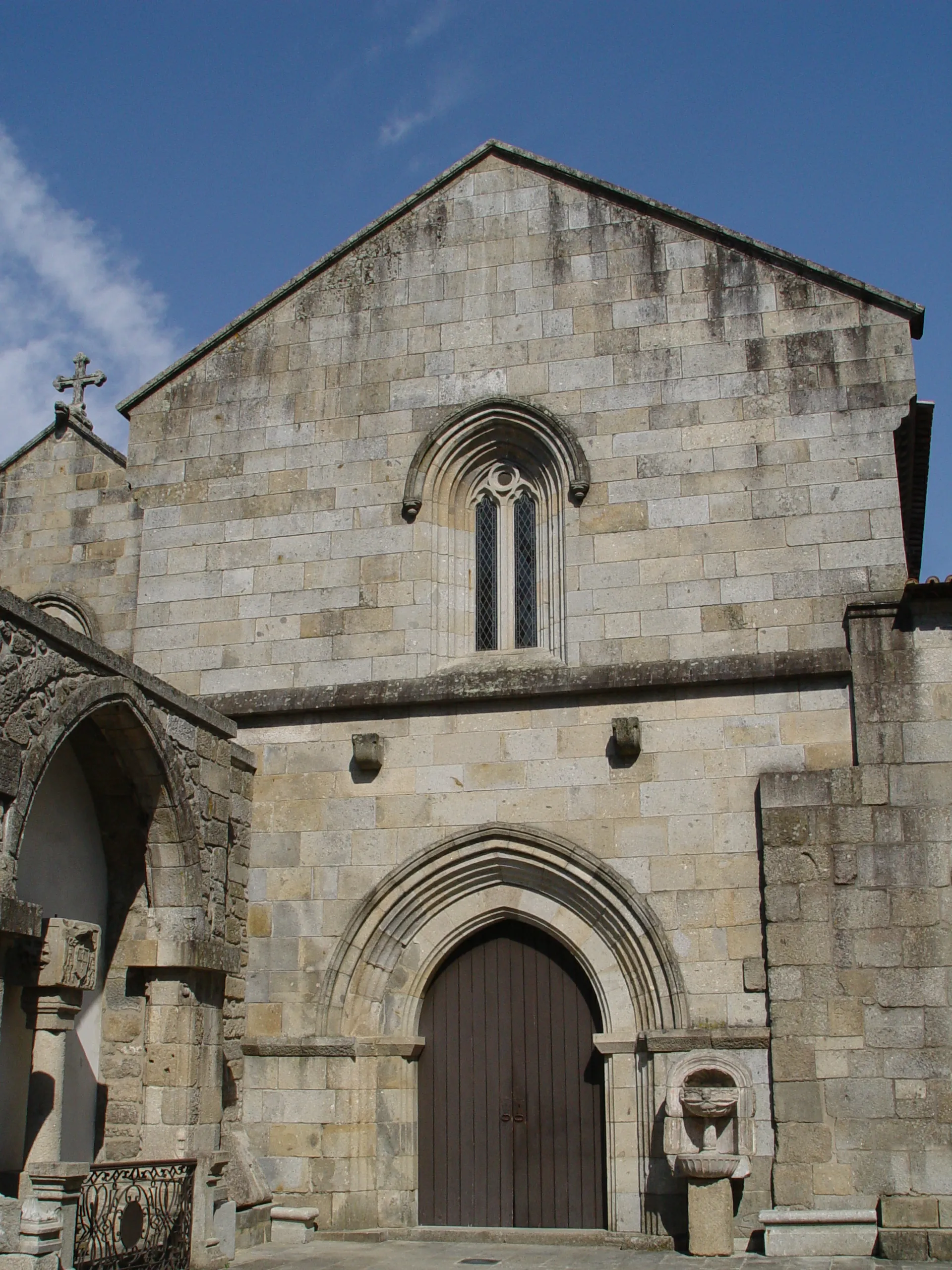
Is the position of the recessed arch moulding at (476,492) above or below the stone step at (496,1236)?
above

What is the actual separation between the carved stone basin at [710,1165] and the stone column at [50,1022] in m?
3.84

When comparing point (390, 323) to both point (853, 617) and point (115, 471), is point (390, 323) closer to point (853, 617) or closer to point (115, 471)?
point (115, 471)

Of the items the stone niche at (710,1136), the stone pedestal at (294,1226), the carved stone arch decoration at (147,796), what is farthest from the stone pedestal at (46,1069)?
the stone niche at (710,1136)

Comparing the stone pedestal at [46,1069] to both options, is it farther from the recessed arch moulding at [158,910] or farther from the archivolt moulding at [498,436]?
the archivolt moulding at [498,436]

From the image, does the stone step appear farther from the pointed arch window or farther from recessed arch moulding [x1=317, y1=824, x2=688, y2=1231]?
the pointed arch window

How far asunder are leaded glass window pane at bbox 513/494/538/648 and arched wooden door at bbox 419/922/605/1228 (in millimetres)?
2249

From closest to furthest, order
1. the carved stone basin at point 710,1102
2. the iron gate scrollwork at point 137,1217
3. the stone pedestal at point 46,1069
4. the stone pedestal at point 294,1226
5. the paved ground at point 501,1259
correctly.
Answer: the iron gate scrollwork at point 137,1217 → the stone pedestal at point 46,1069 → the paved ground at point 501,1259 → the carved stone basin at point 710,1102 → the stone pedestal at point 294,1226

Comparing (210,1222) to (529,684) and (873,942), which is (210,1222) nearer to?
(529,684)

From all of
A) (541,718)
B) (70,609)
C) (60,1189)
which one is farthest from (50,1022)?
(70,609)

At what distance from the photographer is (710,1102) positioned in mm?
8914

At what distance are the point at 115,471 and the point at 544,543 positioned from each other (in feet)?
14.9

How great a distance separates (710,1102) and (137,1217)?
3.59m

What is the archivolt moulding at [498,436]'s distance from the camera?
10953mm

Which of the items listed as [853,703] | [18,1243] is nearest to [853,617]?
[853,703]
